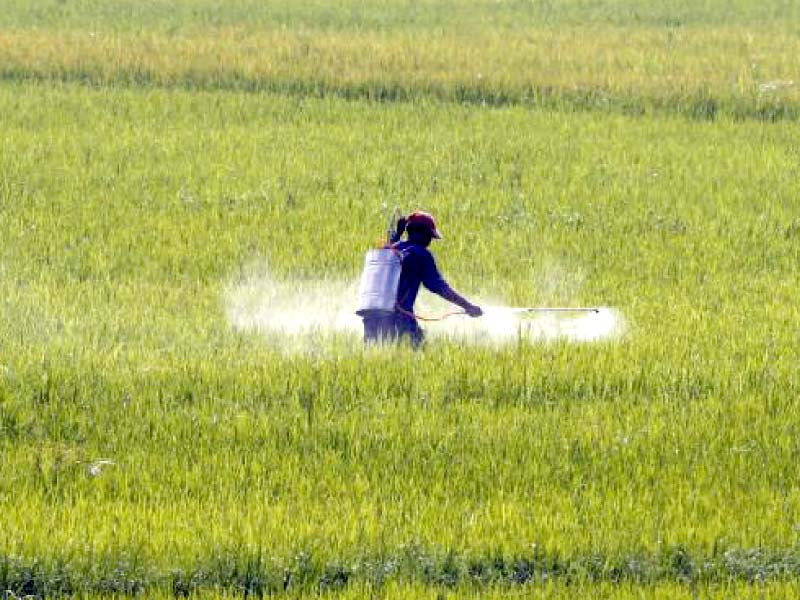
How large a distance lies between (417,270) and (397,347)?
0.51 m

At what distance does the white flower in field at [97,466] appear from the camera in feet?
29.5

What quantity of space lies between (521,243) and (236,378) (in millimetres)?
5142

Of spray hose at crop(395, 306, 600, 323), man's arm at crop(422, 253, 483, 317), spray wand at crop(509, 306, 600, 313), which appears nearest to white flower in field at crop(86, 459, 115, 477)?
spray hose at crop(395, 306, 600, 323)

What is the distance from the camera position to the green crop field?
8.00 metres

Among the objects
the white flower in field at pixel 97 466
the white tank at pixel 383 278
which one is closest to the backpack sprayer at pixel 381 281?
the white tank at pixel 383 278

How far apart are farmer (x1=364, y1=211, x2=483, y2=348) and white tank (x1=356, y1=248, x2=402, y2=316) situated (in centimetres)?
11

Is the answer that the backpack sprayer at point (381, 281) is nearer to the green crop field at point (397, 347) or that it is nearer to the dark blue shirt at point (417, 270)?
the dark blue shirt at point (417, 270)

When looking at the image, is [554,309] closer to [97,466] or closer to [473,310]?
[473,310]

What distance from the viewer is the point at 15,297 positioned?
13000 millimetres

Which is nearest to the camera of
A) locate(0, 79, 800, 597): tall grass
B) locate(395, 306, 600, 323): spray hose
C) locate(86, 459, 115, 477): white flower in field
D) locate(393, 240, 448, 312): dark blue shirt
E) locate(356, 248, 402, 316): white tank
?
locate(0, 79, 800, 597): tall grass

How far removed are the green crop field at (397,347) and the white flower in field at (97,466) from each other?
0.02 meters

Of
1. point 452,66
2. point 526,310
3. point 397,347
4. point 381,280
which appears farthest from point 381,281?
point 452,66

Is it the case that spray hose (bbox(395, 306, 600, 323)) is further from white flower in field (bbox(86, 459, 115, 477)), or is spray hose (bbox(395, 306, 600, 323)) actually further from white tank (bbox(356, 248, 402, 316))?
white flower in field (bbox(86, 459, 115, 477))

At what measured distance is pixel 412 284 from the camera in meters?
11.1
